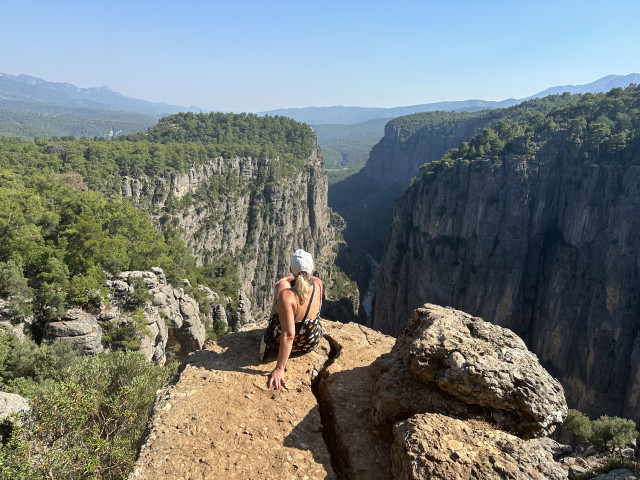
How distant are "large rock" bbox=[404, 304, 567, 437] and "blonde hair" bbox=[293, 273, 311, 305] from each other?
1966 millimetres

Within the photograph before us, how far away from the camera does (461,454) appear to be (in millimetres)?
4492

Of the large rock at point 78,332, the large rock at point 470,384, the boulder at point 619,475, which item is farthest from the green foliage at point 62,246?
the boulder at point 619,475

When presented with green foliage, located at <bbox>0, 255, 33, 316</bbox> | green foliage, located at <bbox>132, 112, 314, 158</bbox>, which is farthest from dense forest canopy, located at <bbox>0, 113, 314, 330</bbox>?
green foliage, located at <bbox>132, 112, 314, 158</bbox>

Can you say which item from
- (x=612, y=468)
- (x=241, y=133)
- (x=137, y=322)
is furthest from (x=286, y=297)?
(x=241, y=133)

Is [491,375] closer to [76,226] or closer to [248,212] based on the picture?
[76,226]

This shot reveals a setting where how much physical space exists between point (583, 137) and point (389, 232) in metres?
33.8

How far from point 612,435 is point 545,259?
36.3m

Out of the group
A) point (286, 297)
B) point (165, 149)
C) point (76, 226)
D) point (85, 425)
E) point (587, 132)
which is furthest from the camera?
point (165, 149)

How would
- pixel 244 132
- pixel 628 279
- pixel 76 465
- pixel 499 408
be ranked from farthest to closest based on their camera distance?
pixel 244 132
pixel 628 279
pixel 76 465
pixel 499 408

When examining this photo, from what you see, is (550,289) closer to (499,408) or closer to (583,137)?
(583,137)

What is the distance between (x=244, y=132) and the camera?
10431cm

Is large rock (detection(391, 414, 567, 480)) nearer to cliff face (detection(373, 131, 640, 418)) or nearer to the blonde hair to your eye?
the blonde hair

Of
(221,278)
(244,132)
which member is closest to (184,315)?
(221,278)

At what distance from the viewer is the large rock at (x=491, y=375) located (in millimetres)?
5211
